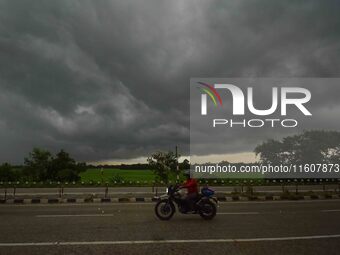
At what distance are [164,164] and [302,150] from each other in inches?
1098

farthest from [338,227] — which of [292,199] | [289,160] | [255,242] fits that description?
[289,160]

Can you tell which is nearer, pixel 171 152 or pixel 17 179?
pixel 171 152

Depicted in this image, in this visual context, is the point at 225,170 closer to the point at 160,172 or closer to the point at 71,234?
the point at 160,172

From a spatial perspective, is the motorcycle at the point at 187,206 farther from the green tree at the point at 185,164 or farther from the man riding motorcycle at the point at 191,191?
the green tree at the point at 185,164

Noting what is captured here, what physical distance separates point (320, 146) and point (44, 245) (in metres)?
57.6

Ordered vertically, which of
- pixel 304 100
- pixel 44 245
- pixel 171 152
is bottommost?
pixel 44 245

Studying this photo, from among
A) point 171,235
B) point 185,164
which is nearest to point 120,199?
point 171,235

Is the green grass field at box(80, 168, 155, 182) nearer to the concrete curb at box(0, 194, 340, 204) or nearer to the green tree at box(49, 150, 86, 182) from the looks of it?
the green tree at box(49, 150, 86, 182)

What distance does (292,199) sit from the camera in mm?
20188

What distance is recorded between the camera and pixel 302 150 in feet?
190

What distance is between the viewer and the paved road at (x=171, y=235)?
6.97 m

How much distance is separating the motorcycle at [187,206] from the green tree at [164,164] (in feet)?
97.6

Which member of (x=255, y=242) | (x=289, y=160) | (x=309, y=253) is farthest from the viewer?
(x=289, y=160)

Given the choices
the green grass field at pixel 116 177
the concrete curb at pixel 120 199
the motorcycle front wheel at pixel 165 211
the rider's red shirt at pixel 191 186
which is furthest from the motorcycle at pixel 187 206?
the green grass field at pixel 116 177
